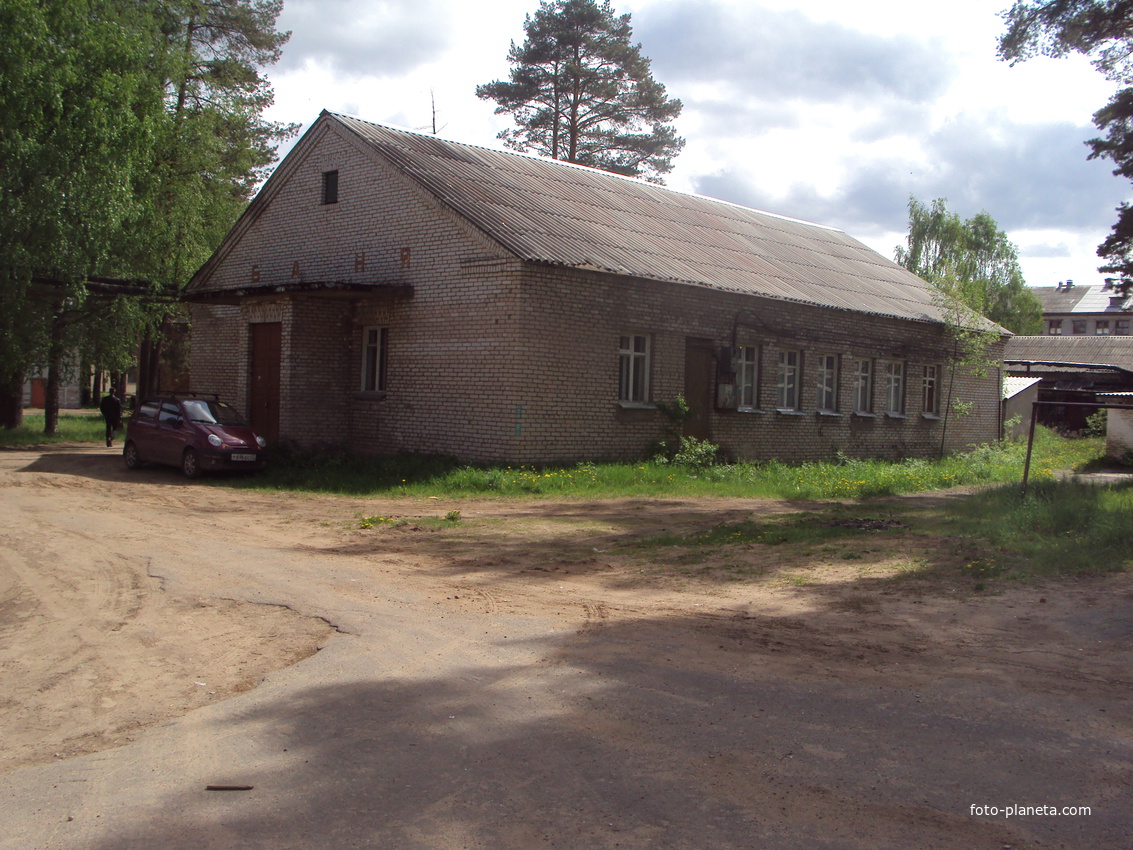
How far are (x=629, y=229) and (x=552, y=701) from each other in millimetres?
16332

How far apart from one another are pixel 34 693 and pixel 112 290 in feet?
67.0

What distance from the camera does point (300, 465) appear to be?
17.4 m

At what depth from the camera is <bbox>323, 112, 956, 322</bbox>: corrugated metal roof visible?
1720cm

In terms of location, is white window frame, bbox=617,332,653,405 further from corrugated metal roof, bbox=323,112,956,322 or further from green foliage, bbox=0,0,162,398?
green foliage, bbox=0,0,162,398

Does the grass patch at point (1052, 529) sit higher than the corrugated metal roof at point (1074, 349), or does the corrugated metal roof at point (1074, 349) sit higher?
the corrugated metal roof at point (1074, 349)

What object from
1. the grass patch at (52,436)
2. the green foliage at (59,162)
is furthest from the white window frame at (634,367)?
the grass patch at (52,436)

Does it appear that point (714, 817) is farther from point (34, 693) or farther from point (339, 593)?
point (339, 593)

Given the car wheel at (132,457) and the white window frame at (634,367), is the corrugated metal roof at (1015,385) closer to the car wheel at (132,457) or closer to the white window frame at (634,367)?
the white window frame at (634,367)

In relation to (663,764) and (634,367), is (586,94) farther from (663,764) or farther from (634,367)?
(663,764)

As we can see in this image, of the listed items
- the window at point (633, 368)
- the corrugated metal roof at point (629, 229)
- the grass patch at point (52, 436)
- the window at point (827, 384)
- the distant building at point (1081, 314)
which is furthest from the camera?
the distant building at point (1081, 314)

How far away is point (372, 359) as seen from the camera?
736 inches

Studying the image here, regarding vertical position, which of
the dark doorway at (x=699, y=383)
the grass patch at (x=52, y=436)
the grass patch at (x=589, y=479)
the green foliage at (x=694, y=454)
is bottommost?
the grass patch at (x=52, y=436)

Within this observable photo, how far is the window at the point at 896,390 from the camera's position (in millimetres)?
24500

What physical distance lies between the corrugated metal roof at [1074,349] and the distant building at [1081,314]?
128ft
